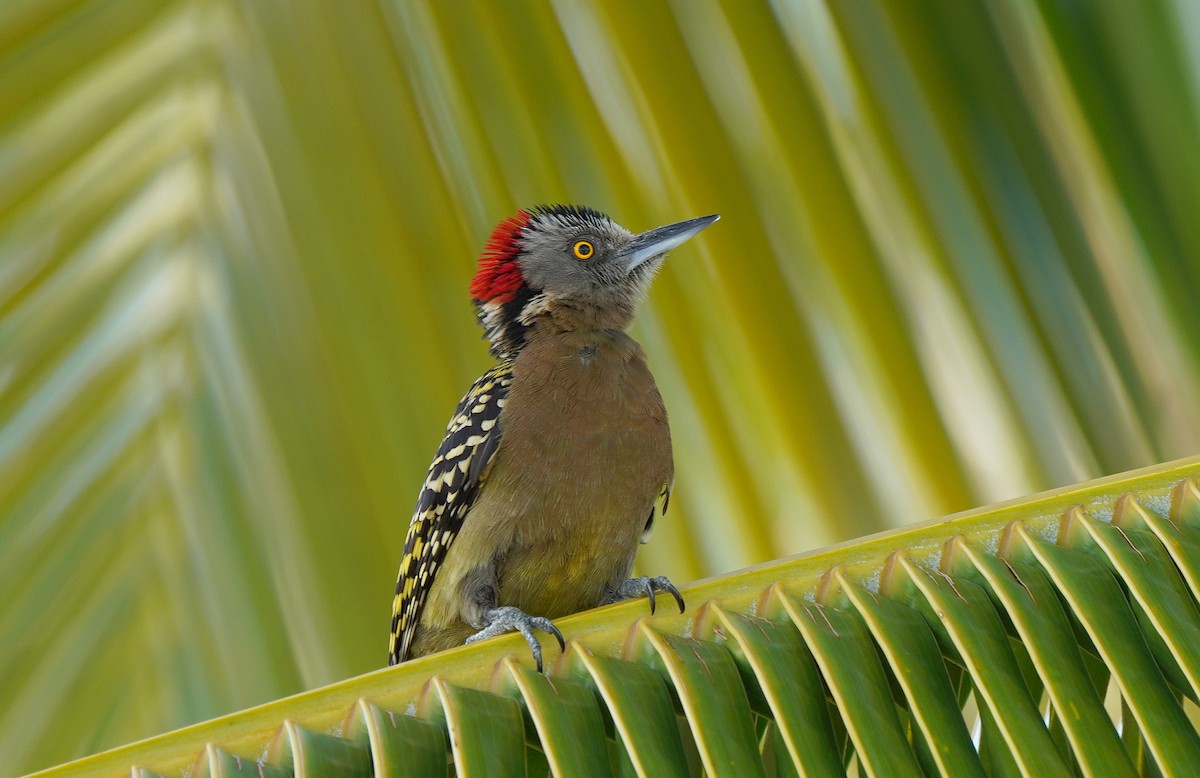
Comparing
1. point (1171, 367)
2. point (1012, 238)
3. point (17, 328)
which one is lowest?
point (1171, 367)

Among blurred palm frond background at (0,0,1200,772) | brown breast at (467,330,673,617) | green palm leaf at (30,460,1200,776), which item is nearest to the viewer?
green palm leaf at (30,460,1200,776)

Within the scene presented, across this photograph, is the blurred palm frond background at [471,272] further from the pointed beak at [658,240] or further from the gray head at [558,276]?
the gray head at [558,276]

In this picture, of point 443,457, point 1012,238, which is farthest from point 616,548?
point 1012,238

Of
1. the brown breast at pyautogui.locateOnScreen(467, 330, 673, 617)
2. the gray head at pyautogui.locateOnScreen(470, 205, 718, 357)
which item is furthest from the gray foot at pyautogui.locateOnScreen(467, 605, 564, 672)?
the gray head at pyautogui.locateOnScreen(470, 205, 718, 357)

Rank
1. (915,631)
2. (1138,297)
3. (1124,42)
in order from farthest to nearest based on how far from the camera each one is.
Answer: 1. (1138,297)
2. (1124,42)
3. (915,631)

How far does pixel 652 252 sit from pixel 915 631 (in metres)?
1.59

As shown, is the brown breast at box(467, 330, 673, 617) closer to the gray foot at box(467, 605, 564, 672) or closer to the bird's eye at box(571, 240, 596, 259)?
the gray foot at box(467, 605, 564, 672)

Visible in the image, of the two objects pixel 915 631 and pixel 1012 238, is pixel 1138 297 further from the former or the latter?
pixel 915 631

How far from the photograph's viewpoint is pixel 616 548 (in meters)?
2.96

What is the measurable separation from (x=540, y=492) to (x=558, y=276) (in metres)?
0.98

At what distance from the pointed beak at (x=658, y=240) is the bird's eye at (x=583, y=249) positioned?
262mm

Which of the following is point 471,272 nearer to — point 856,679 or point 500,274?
point 500,274

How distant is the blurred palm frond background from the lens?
2.17 metres

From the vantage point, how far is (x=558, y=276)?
3.61 m
